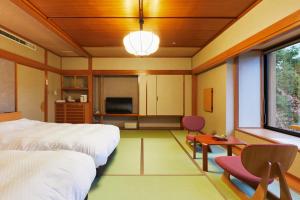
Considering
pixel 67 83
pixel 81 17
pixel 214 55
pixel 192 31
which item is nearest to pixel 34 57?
pixel 67 83

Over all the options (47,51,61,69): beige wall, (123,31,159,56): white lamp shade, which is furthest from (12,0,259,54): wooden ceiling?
Answer: (47,51,61,69): beige wall

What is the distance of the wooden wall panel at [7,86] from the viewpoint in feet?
12.2

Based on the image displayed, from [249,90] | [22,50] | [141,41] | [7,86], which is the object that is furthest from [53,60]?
[249,90]

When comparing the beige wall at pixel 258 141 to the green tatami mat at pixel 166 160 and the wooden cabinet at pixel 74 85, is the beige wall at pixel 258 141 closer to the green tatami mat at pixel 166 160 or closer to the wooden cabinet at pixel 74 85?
the green tatami mat at pixel 166 160

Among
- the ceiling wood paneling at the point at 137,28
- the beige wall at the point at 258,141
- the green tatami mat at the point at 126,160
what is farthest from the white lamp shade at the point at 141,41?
the beige wall at the point at 258,141

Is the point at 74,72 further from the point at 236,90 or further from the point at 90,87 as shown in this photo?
the point at 236,90

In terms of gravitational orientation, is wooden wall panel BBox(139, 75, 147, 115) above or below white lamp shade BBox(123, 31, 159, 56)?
below

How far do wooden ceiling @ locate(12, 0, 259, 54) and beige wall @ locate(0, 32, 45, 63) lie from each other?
44.0 inches

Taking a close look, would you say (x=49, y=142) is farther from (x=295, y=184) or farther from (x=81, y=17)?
(x=295, y=184)

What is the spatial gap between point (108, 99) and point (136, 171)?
414 cm

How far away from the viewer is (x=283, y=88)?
3627mm

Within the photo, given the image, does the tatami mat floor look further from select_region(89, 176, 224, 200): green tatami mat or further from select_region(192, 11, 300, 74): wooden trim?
select_region(192, 11, 300, 74): wooden trim

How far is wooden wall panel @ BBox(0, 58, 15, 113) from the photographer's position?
3.72 meters

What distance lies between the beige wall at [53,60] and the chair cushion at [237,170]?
528 cm
